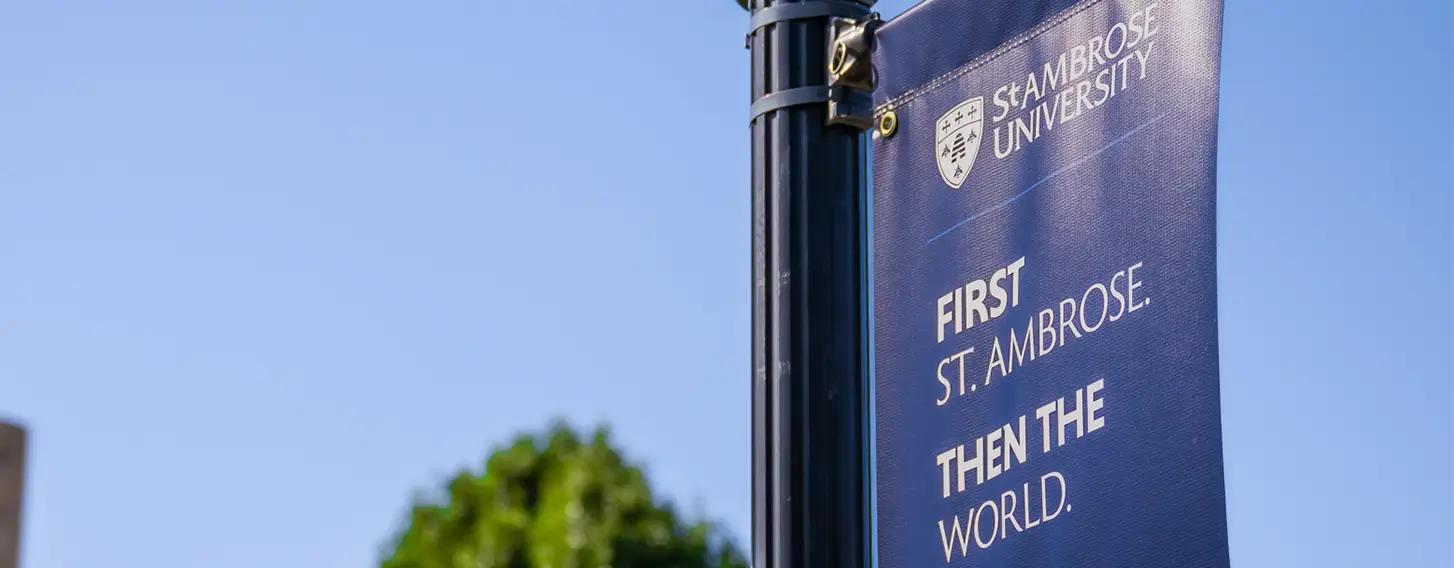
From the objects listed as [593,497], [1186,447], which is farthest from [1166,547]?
[593,497]

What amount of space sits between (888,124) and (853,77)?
0.14 meters

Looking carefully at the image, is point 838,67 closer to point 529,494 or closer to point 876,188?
point 876,188

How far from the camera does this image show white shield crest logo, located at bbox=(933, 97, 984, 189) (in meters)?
4.36

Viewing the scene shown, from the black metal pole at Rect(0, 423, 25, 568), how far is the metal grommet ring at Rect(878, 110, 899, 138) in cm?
263

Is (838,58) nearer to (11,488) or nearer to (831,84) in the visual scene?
(831,84)

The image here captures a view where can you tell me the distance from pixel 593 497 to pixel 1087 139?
31966 mm

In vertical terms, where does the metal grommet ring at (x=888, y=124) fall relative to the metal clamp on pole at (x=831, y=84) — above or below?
below

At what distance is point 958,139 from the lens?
4391 mm

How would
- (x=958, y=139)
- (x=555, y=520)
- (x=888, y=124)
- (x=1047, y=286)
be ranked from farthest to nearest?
(x=555, y=520) → (x=888, y=124) → (x=958, y=139) → (x=1047, y=286)

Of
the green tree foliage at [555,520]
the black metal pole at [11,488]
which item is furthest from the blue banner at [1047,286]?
the green tree foliage at [555,520]

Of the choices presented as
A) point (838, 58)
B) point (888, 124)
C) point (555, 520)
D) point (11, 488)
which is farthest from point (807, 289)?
point (555, 520)

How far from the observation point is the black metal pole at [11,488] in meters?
2.12

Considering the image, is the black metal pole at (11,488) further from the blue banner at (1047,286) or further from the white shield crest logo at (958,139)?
the white shield crest logo at (958,139)

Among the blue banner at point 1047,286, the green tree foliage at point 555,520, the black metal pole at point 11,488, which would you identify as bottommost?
the black metal pole at point 11,488
